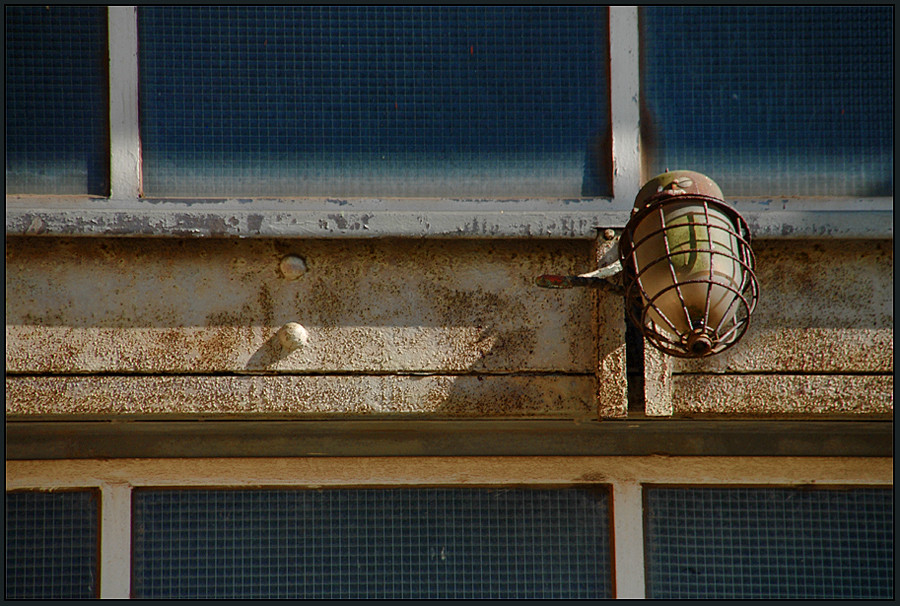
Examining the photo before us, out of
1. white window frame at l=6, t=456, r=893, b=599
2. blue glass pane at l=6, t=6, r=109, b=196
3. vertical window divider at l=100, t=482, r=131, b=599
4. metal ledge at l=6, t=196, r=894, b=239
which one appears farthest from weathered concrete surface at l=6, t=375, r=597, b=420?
blue glass pane at l=6, t=6, r=109, b=196

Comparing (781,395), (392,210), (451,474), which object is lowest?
(451,474)

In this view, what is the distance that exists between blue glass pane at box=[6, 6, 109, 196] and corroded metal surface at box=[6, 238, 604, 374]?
1.12ft

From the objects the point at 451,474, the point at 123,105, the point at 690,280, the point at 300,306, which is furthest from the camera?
the point at 451,474

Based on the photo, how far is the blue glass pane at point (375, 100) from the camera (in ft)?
10.1

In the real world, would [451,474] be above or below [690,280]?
below

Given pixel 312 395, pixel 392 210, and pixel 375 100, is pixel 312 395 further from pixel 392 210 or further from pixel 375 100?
pixel 375 100

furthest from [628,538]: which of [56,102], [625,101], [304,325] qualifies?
[56,102]

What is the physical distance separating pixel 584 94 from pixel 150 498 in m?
2.73

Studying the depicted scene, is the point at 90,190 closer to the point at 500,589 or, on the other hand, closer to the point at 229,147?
the point at 229,147

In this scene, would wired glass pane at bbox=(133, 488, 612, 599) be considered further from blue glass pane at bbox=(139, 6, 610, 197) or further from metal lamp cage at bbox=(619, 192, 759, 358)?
blue glass pane at bbox=(139, 6, 610, 197)

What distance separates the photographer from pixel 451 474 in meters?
3.16

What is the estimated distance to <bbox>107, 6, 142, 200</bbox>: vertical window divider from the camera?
3.00 metres

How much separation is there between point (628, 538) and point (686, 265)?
153cm

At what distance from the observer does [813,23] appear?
3.13m
